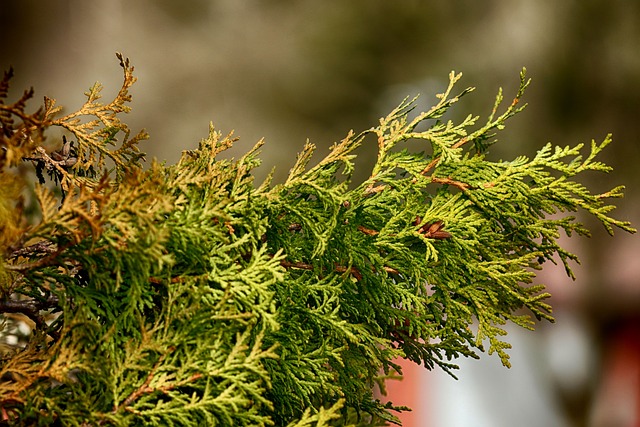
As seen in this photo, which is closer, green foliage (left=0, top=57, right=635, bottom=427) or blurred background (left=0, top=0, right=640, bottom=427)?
green foliage (left=0, top=57, right=635, bottom=427)

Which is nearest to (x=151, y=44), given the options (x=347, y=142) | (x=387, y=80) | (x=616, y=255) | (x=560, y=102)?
(x=387, y=80)

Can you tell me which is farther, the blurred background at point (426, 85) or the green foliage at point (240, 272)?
the blurred background at point (426, 85)

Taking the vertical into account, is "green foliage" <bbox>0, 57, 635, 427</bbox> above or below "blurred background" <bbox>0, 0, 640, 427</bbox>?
below

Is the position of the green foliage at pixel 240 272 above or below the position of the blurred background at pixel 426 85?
below

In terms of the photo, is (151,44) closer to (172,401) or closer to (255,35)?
(255,35)
